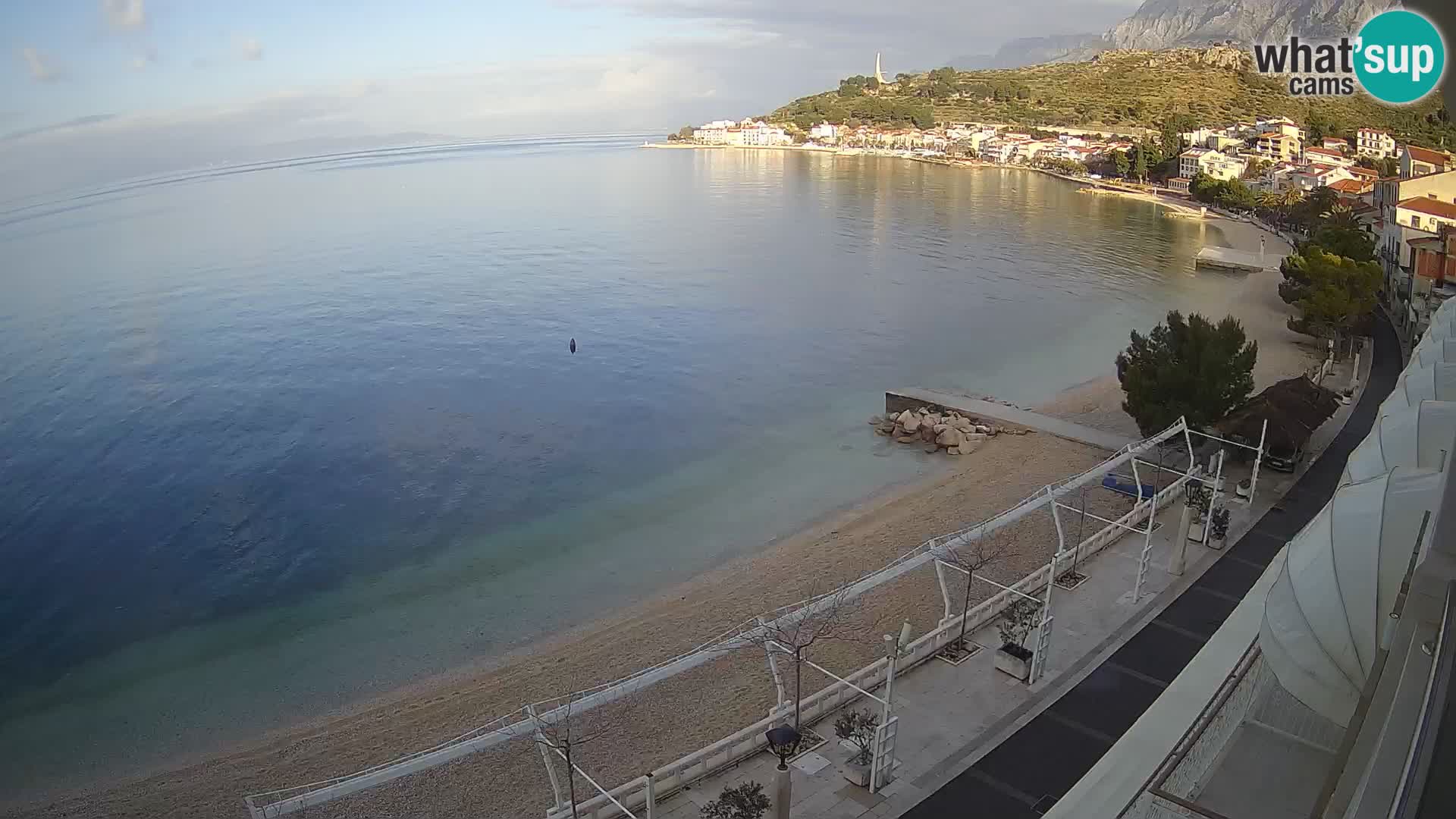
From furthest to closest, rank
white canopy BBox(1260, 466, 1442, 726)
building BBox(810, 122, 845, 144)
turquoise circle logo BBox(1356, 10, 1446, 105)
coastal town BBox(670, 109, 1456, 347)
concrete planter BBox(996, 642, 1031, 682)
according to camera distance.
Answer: building BBox(810, 122, 845, 144)
coastal town BBox(670, 109, 1456, 347)
turquoise circle logo BBox(1356, 10, 1446, 105)
concrete planter BBox(996, 642, 1031, 682)
white canopy BBox(1260, 466, 1442, 726)

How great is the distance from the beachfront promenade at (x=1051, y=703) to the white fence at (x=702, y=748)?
215mm

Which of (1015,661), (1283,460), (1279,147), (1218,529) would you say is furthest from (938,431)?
(1279,147)

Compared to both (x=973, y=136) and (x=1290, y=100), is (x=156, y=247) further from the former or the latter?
(x=1290, y=100)

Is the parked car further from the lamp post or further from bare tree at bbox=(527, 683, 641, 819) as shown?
the lamp post

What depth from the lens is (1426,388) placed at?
39.2 ft

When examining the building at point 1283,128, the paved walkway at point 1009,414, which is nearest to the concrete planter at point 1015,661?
the paved walkway at point 1009,414

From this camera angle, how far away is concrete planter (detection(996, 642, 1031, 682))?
1220 cm

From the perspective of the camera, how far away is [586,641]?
1662 centimetres

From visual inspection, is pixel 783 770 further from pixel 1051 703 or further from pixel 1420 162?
pixel 1420 162

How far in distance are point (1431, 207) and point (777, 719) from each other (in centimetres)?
4018

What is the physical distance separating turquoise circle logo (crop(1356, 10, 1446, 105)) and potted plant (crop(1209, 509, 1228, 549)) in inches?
321

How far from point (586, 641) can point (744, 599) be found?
315cm

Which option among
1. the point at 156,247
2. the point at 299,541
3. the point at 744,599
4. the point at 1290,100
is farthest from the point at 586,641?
the point at 1290,100

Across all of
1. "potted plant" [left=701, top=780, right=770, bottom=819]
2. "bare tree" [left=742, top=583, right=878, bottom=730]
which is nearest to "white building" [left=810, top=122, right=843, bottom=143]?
"bare tree" [left=742, top=583, right=878, bottom=730]
